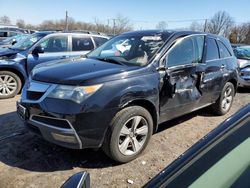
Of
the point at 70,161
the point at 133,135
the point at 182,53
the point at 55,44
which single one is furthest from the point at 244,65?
the point at 70,161

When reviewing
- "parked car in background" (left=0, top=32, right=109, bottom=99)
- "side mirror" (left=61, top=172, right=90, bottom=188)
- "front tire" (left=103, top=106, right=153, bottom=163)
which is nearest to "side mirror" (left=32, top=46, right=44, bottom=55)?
"parked car in background" (left=0, top=32, right=109, bottom=99)

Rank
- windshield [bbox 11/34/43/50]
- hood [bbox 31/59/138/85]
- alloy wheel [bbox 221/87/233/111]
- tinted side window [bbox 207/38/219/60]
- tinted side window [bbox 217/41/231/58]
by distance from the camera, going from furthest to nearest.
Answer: windshield [bbox 11/34/43/50]
alloy wheel [bbox 221/87/233/111]
tinted side window [bbox 217/41/231/58]
tinted side window [bbox 207/38/219/60]
hood [bbox 31/59/138/85]

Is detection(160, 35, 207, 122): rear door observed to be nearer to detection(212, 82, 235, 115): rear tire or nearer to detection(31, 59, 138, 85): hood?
detection(31, 59, 138, 85): hood

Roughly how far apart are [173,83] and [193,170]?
3.28m

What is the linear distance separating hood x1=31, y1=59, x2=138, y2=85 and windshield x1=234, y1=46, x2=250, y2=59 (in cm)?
707

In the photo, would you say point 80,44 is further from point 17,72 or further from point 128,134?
point 128,134

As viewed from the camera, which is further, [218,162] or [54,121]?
[54,121]

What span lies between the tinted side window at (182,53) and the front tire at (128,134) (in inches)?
37.5

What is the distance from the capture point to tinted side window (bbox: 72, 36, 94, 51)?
340 inches

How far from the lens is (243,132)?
1.50m

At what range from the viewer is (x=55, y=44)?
8.41 meters

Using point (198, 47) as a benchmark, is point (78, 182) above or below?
below

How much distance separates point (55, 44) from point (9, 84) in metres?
1.54

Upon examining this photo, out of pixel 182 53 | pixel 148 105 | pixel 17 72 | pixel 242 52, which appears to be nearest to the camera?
pixel 148 105
